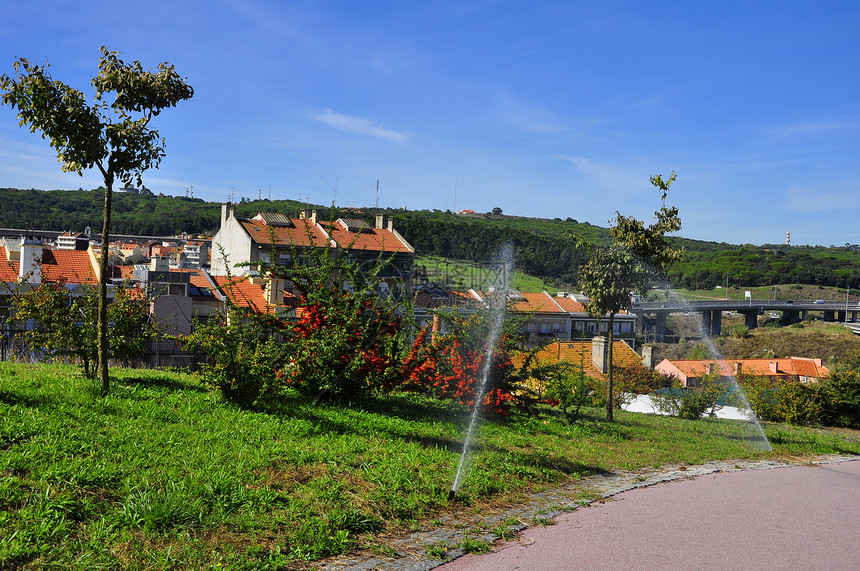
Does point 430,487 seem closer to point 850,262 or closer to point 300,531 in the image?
point 300,531

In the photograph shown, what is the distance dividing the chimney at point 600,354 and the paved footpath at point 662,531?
22.1 metres

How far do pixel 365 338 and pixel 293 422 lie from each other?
2241mm

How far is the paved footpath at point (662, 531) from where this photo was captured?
5.37 meters

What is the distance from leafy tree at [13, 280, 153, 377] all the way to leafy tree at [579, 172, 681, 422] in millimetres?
9183

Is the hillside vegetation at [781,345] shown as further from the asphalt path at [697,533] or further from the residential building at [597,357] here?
the asphalt path at [697,533]

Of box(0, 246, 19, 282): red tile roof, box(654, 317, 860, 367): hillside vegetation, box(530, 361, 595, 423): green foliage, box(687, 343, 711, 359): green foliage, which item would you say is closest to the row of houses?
box(0, 246, 19, 282): red tile roof

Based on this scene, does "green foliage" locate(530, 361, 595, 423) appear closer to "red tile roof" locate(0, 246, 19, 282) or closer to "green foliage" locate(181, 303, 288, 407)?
"green foliage" locate(181, 303, 288, 407)

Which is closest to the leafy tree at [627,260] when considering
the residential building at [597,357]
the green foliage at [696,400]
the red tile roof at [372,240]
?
the green foliage at [696,400]

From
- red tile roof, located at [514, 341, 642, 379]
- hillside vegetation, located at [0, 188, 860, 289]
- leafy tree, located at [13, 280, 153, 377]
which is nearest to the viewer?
leafy tree, located at [13, 280, 153, 377]

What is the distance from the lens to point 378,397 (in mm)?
11930

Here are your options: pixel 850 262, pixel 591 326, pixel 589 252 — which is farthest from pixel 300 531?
pixel 850 262

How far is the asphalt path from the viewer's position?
546 cm

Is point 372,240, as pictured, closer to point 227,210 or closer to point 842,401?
point 227,210

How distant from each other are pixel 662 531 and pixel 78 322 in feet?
28.8
